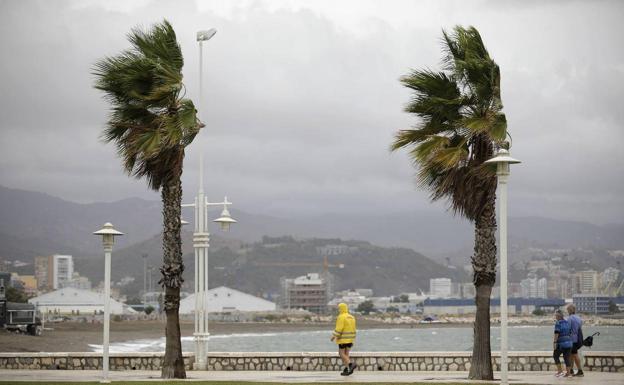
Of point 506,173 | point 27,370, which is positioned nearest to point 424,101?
point 506,173

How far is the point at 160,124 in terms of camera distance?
87.6ft

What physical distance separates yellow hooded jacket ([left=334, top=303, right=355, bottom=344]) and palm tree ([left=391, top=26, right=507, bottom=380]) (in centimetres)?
275

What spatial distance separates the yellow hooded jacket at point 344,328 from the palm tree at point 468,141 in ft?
9.01

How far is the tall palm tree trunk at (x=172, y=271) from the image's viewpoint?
1061 inches

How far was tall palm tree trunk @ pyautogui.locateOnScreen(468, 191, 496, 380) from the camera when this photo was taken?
2552 centimetres

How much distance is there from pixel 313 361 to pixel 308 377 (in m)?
3.68

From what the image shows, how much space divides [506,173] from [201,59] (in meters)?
11.1

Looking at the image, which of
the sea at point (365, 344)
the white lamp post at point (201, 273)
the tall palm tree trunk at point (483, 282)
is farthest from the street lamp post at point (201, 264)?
the sea at point (365, 344)

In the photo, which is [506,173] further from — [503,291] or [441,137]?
[441,137]

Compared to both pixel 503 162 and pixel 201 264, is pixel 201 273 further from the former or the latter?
pixel 503 162

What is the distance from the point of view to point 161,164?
89.2ft

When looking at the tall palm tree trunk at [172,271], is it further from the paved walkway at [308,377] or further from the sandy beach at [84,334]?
the sandy beach at [84,334]

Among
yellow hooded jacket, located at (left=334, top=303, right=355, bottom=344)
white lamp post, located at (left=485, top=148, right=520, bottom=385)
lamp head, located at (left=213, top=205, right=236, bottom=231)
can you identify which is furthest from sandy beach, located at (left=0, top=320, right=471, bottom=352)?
white lamp post, located at (left=485, top=148, right=520, bottom=385)

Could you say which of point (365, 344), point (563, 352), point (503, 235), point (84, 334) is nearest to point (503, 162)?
point (503, 235)
